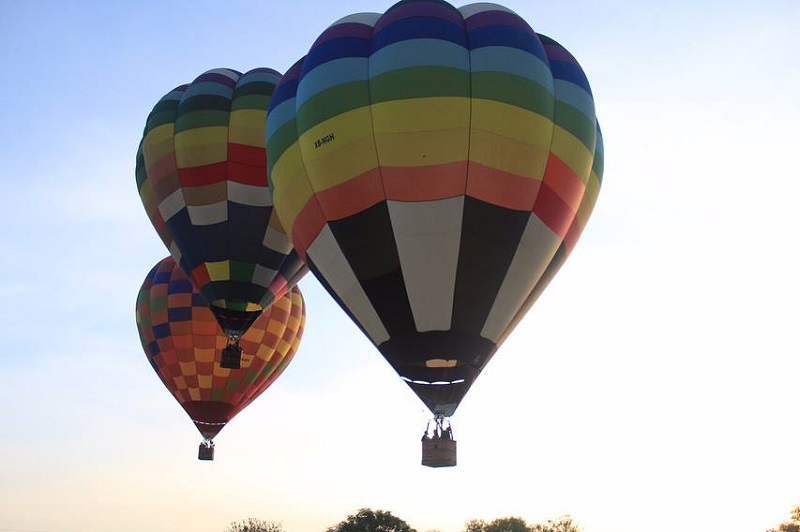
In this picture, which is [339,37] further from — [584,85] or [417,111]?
[584,85]

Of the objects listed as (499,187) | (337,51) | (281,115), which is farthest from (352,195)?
(337,51)

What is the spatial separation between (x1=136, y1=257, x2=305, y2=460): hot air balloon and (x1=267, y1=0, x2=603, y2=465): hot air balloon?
8.68 m

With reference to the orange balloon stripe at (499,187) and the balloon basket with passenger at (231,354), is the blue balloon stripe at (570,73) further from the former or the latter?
the balloon basket with passenger at (231,354)

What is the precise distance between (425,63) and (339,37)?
161cm

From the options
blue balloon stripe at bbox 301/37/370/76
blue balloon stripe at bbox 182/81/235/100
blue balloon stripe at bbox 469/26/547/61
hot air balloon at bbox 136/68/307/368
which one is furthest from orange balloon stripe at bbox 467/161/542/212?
blue balloon stripe at bbox 182/81/235/100

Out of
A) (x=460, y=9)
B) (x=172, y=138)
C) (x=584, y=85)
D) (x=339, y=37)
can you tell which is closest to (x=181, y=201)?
(x=172, y=138)

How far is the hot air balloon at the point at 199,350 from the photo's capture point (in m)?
20.6

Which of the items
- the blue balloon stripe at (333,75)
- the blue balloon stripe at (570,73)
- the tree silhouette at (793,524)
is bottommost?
the tree silhouette at (793,524)

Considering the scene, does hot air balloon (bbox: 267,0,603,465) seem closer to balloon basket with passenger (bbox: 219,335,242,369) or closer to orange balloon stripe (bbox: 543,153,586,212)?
orange balloon stripe (bbox: 543,153,586,212)

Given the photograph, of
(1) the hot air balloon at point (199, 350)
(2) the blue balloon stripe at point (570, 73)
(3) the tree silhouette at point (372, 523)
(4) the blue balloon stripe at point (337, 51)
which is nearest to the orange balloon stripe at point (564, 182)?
(2) the blue balloon stripe at point (570, 73)

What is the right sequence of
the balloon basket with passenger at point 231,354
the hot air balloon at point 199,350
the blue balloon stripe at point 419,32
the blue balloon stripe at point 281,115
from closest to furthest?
the blue balloon stripe at point 419,32 < the blue balloon stripe at point 281,115 < the balloon basket with passenger at point 231,354 < the hot air balloon at point 199,350

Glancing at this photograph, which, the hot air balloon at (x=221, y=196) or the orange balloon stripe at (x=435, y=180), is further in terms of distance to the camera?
the hot air balloon at (x=221, y=196)

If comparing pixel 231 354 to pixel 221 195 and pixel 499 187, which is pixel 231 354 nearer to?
pixel 221 195

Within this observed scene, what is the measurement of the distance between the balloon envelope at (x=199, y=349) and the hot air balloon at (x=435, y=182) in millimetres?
8671
